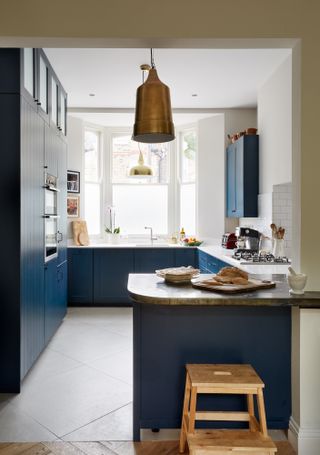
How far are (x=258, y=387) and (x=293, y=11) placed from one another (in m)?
2.03

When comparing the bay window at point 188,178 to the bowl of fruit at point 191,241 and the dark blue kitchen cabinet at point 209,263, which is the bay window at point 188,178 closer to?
the bowl of fruit at point 191,241

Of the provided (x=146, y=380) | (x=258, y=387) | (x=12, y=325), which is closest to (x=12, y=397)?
(x=12, y=325)

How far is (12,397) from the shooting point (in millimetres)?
3039

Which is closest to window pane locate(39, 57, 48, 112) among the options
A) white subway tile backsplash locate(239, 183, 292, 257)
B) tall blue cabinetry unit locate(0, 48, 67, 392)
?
tall blue cabinetry unit locate(0, 48, 67, 392)

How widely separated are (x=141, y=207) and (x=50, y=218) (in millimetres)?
2753

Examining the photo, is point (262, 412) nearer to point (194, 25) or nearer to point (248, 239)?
point (194, 25)

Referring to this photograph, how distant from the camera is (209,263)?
5.14 metres

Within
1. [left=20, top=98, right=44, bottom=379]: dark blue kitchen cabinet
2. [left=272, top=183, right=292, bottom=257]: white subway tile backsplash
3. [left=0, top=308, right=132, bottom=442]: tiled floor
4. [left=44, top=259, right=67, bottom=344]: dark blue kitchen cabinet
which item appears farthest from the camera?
[left=272, top=183, right=292, bottom=257]: white subway tile backsplash

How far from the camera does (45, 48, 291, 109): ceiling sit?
407 cm

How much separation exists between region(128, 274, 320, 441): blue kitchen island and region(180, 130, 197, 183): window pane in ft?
14.4

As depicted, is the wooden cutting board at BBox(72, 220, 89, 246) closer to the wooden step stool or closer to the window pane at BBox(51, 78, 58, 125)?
the window pane at BBox(51, 78, 58, 125)

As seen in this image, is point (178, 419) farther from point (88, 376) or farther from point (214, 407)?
point (88, 376)

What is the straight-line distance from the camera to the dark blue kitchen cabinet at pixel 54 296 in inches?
161

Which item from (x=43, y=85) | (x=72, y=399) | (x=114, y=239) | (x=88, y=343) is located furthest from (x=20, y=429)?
(x=114, y=239)
